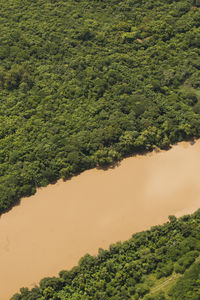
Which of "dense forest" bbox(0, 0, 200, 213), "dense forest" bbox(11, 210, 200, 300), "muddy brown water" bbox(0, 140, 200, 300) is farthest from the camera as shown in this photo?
"dense forest" bbox(0, 0, 200, 213)

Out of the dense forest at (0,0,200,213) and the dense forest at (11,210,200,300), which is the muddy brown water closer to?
the dense forest at (0,0,200,213)

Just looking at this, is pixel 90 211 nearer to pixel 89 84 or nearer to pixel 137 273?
pixel 137 273

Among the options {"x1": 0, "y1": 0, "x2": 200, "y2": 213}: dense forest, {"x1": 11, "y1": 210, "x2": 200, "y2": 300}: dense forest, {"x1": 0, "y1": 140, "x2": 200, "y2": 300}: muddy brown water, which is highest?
{"x1": 0, "y1": 0, "x2": 200, "y2": 213}: dense forest

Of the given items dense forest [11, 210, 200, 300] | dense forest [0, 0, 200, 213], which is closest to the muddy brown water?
dense forest [0, 0, 200, 213]

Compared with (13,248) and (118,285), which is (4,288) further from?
(118,285)

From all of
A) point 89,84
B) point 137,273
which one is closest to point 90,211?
point 137,273

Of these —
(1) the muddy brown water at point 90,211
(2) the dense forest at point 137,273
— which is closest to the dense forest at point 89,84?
(1) the muddy brown water at point 90,211

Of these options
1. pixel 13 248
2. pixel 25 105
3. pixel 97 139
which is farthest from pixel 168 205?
pixel 25 105
